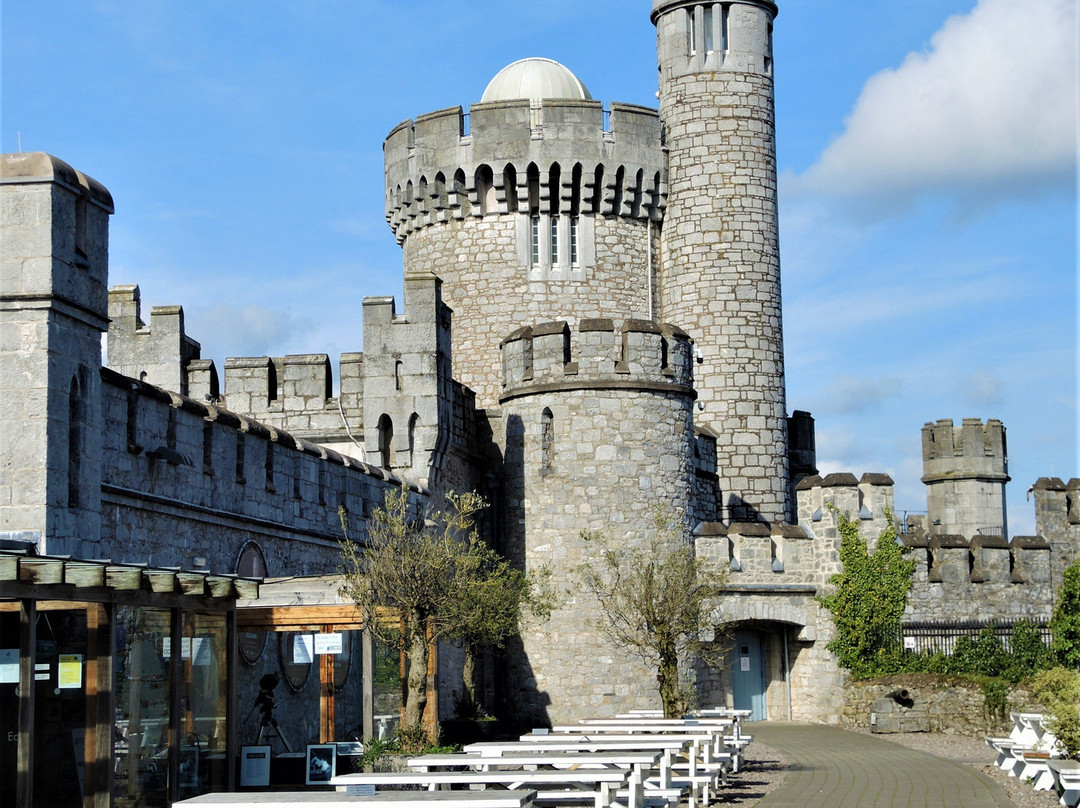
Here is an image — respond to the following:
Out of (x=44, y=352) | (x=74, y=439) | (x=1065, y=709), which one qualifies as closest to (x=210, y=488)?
(x=74, y=439)

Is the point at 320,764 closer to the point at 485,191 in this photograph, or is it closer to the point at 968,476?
the point at 485,191

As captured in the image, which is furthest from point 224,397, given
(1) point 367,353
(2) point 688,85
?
(2) point 688,85

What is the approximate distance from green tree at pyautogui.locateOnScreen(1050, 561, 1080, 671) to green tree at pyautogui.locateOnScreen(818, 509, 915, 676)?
3005 millimetres

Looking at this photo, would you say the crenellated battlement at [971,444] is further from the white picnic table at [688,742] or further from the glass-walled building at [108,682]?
the glass-walled building at [108,682]

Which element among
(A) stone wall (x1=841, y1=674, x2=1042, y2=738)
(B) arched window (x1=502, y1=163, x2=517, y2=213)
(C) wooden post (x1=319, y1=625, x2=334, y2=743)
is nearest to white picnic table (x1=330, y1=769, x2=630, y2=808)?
(C) wooden post (x1=319, y1=625, x2=334, y2=743)

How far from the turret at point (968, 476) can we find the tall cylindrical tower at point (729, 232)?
10826 millimetres

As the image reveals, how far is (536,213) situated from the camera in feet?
96.8

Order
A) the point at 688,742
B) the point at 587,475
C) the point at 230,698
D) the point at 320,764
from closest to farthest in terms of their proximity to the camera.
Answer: the point at 230,698, the point at 320,764, the point at 688,742, the point at 587,475

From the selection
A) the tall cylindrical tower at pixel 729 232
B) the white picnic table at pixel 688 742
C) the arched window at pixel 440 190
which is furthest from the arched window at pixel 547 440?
the white picnic table at pixel 688 742

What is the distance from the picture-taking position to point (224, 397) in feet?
78.6

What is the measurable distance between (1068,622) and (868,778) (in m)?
11.4

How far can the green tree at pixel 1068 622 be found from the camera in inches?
1052

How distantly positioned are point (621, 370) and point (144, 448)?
35.5 ft

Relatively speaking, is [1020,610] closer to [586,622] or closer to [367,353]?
[586,622]
